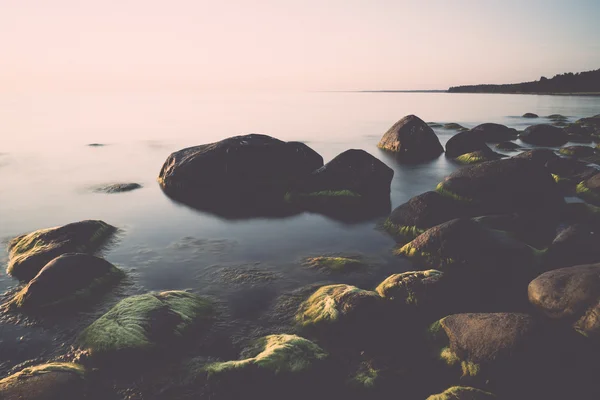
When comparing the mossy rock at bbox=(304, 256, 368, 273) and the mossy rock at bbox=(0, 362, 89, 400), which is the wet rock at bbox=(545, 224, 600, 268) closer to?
the mossy rock at bbox=(304, 256, 368, 273)

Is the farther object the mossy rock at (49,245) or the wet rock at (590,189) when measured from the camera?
the wet rock at (590,189)

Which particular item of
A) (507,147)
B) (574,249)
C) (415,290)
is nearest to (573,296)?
(415,290)

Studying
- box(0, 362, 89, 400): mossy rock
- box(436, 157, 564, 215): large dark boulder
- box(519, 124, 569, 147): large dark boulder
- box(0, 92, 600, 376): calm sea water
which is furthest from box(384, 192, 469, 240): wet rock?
box(519, 124, 569, 147): large dark boulder

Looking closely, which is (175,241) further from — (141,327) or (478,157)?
(478,157)

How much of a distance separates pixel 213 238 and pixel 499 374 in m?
9.71

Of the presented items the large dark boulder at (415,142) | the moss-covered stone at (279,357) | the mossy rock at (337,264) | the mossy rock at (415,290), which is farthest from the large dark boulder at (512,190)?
the large dark boulder at (415,142)

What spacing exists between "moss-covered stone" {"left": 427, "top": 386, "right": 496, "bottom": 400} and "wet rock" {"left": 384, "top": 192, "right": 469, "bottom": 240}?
24.2 ft

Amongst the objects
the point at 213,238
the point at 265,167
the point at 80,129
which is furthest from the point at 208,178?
the point at 80,129

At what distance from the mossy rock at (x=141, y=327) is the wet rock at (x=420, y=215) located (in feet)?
24.4

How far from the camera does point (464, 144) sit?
104 feet

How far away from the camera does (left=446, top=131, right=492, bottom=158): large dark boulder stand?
3150 cm

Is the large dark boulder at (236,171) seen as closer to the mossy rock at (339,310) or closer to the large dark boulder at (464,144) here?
the mossy rock at (339,310)

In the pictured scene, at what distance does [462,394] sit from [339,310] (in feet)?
9.06

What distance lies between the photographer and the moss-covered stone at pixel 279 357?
6695 millimetres
